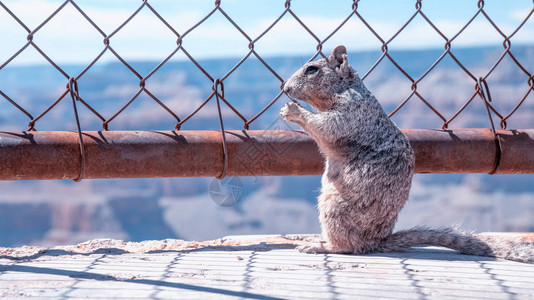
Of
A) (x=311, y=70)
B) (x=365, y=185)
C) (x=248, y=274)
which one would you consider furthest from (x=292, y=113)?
(x=248, y=274)

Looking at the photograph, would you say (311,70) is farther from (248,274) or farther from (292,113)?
(248,274)

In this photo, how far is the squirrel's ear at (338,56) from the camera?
2.61 meters

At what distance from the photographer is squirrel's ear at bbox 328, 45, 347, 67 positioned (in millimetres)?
2611

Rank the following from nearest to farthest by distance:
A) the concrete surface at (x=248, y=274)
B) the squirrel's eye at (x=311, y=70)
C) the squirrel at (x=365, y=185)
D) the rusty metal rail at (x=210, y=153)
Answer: the concrete surface at (x=248, y=274), the rusty metal rail at (x=210, y=153), the squirrel at (x=365, y=185), the squirrel's eye at (x=311, y=70)

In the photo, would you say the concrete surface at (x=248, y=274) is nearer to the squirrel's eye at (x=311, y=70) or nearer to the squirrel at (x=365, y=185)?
the squirrel at (x=365, y=185)

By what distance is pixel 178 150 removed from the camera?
2279mm

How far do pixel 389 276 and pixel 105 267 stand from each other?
942mm

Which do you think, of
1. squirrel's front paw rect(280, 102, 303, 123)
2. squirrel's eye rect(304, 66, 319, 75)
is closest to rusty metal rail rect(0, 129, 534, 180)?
squirrel's front paw rect(280, 102, 303, 123)

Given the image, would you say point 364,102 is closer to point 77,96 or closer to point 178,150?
point 178,150

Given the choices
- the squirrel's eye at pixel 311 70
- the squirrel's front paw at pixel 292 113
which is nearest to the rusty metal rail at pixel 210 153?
the squirrel's front paw at pixel 292 113

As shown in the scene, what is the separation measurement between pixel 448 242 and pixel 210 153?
40.1 inches

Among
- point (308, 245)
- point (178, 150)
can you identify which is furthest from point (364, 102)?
point (178, 150)

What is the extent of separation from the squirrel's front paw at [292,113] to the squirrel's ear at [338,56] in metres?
0.33

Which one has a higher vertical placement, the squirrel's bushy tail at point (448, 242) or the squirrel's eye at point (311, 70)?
the squirrel's eye at point (311, 70)
